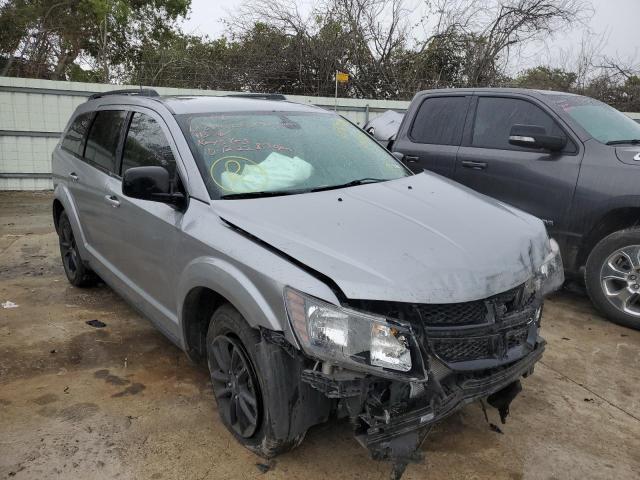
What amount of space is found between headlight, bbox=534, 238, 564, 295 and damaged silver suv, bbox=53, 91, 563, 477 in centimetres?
2

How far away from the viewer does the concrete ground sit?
2521 mm

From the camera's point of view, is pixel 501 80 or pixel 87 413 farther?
pixel 501 80

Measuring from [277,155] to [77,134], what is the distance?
2.46 metres

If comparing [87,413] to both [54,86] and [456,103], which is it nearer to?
[456,103]

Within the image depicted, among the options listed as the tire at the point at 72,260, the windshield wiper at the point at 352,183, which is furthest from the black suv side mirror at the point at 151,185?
the tire at the point at 72,260

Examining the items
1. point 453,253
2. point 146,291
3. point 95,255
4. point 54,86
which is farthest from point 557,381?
point 54,86

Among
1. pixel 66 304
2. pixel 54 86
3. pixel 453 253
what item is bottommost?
pixel 66 304

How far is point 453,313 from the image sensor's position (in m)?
2.19

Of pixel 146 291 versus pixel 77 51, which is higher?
pixel 77 51

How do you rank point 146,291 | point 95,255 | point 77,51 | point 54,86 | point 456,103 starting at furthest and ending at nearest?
point 77,51
point 54,86
point 456,103
point 95,255
point 146,291

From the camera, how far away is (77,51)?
51.8 ft

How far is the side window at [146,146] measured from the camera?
313 cm

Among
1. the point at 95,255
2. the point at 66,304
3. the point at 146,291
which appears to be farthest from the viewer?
the point at 66,304

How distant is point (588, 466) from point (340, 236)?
1.63 m
